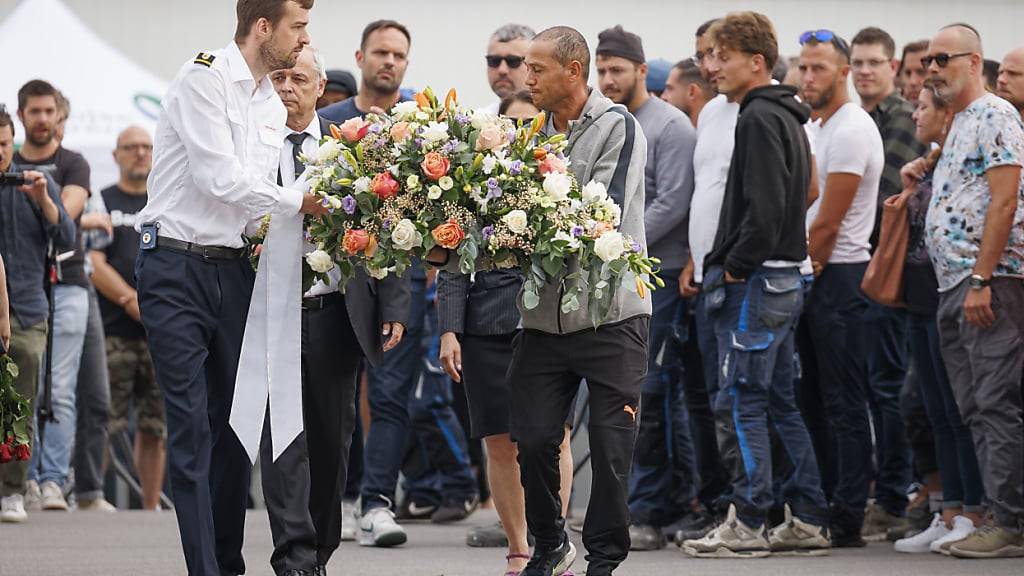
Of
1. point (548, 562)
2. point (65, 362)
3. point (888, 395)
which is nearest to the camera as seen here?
point (548, 562)

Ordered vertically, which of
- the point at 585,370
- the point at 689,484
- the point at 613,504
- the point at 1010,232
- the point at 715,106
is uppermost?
the point at 715,106

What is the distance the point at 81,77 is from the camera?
40.7 ft

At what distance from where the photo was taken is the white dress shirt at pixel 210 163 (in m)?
5.41

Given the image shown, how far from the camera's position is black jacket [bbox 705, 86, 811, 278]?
7043 mm

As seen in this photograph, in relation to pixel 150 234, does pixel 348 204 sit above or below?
above

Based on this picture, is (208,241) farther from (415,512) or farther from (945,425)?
(415,512)

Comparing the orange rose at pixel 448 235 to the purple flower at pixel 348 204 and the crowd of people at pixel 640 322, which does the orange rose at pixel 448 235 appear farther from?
the crowd of people at pixel 640 322

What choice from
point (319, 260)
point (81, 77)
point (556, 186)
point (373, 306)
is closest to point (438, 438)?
point (373, 306)

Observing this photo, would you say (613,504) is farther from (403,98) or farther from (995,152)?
(403,98)

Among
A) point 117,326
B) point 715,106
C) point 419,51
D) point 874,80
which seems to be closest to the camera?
point 715,106

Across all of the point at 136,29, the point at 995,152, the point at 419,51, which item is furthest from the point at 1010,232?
the point at 136,29

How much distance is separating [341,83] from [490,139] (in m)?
4.12

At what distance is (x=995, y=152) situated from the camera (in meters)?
7.06

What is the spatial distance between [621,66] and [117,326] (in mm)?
4361
